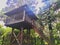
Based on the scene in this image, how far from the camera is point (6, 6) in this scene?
376 inches

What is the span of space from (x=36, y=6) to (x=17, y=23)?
2716 millimetres

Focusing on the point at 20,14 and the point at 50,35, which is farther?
the point at 50,35

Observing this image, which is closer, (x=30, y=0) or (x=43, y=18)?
(x=43, y=18)

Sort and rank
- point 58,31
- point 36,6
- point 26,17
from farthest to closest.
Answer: point 36,6, point 58,31, point 26,17

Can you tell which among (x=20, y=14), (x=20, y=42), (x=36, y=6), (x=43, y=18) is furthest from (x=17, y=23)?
(x=36, y=6)

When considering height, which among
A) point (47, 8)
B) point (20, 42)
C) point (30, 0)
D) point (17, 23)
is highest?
point (30, 0)

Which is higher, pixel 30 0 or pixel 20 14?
pixel 30 0

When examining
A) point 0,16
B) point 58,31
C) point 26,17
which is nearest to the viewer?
point 26,17

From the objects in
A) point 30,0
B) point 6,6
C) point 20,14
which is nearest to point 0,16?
point 6,6

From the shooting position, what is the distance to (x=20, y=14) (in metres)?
5.98

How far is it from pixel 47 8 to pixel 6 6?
3.15 metres

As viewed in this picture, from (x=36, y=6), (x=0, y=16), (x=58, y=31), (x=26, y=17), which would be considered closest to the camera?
(x=26, y=17)

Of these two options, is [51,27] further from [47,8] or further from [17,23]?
[17,23]

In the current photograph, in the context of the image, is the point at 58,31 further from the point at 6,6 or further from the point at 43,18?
the point at 6,6
